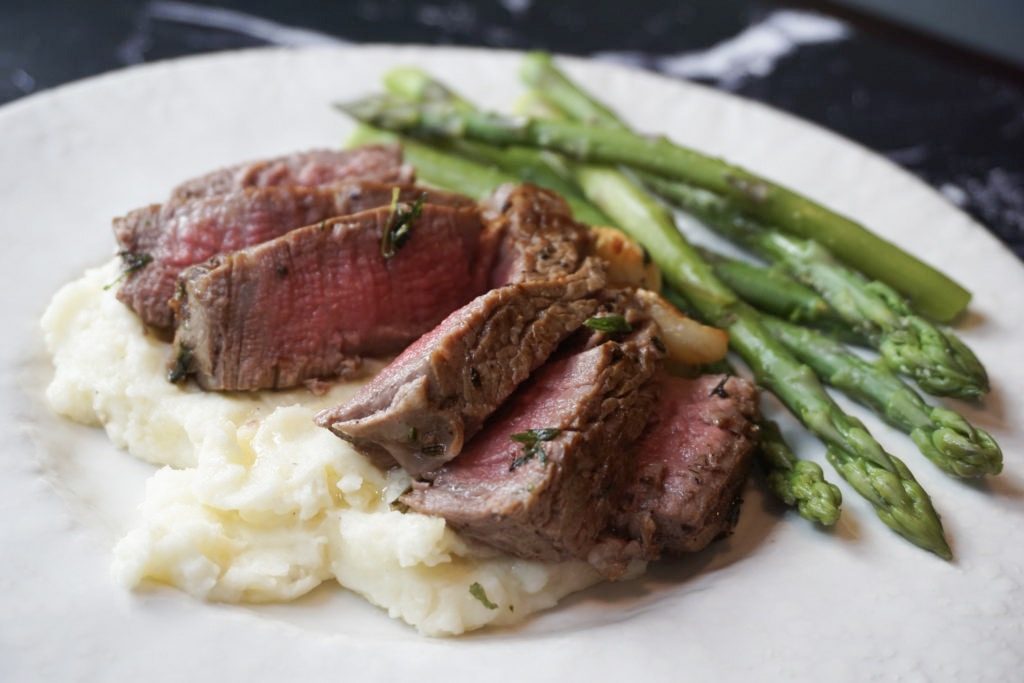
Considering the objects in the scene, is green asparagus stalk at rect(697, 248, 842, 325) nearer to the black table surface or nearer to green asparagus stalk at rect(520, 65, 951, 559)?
green asparagus stalk at rect(520, 65, 951, 559)

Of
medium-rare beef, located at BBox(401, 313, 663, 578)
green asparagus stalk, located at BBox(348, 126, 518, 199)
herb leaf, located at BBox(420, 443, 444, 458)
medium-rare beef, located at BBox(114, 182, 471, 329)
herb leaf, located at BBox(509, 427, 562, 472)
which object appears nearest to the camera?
medium-rare beef, located at BBox(401, 313, 663, 578)

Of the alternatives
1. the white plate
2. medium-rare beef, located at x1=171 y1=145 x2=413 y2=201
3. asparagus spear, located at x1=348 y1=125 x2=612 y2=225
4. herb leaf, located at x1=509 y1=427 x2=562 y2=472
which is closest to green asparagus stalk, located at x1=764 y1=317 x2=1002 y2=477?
the white plate

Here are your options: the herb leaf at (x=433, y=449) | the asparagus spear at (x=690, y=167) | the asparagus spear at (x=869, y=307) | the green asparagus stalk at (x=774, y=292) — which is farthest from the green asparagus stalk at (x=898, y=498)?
the herb leaf at (x=433, y=449)

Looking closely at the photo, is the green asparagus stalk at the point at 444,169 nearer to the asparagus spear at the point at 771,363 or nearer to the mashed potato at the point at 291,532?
the asparagus spear at the point at 771,363

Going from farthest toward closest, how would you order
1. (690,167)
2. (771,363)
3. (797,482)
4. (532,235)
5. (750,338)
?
(690,167) < (750,338) < (771,363) < (532,235) < (797,482)

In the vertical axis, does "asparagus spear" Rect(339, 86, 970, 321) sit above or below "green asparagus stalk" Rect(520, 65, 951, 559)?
above

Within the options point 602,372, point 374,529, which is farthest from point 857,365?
point 374,529

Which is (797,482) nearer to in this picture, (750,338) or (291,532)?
(750,338)

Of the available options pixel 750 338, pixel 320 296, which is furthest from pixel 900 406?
pixel 320 296

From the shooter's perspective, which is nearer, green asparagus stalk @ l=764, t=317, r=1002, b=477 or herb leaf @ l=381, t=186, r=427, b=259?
green asparagus stalk @ l=764, t=317, r=1002, b=477
